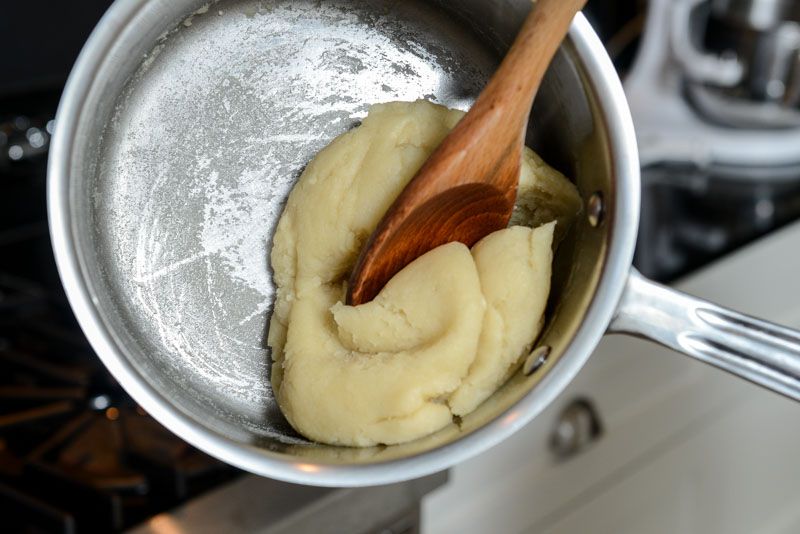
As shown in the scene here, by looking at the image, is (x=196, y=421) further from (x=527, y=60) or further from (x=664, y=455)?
(x=664, y=455)

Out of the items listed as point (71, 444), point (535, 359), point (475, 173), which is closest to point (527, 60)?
point (475, 173)

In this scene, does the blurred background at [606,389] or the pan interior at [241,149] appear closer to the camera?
the pan interior at [241,149]

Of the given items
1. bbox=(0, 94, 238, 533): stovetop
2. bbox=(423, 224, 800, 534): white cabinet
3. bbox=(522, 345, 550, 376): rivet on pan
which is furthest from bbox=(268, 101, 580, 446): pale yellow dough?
bbox=(423, 224, 800, 534): white cabinet

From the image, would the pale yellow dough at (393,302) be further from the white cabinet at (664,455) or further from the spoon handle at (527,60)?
the white cabinet at (664,455)

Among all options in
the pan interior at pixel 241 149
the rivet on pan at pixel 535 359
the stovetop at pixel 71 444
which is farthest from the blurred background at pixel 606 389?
the rivet on pan at pixel 535 359

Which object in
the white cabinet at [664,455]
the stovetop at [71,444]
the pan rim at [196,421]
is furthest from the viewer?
the white cabinet at [664,455]

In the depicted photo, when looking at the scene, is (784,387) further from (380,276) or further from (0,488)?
(0,488)

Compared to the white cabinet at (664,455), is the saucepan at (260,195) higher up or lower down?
higher up

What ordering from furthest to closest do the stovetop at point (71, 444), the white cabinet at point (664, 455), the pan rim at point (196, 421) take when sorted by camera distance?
the white cabinet at point (664, 455), the stovetop at point (71, 444), the pan rim at point (196, 421)
